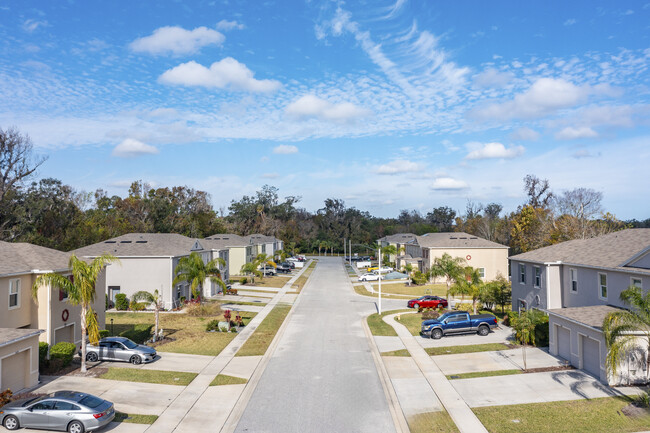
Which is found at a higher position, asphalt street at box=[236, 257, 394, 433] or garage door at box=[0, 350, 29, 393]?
garage door at box=[0, 350, 29, 393]

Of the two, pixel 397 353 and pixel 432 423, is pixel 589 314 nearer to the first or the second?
pixel 397 353

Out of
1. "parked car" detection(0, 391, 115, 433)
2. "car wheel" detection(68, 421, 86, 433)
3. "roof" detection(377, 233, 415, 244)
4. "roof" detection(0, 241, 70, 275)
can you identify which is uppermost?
"roof" detection(377, 233, 415, 244)

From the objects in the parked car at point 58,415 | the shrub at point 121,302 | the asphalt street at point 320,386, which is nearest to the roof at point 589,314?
the asphalt street at point 320,386

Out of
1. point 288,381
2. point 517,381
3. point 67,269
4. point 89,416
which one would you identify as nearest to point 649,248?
point 517,381

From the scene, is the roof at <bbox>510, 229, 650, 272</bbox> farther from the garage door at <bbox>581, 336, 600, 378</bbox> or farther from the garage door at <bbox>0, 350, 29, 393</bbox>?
the garage door at <bbox>0, 350, 29, 393</bbox>

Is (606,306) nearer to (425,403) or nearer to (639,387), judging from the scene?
(639,387)

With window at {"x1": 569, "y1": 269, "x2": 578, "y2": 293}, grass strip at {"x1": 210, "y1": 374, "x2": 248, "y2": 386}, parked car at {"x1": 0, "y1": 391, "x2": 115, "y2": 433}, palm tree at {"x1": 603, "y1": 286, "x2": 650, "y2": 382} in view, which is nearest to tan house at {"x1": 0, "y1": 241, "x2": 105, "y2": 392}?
parked car at {"x1": 0, "y1": 391, "x2": 115, "y2": 433}

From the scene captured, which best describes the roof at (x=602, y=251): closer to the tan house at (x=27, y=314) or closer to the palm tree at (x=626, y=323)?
the palm tree at (x=626, y=323)

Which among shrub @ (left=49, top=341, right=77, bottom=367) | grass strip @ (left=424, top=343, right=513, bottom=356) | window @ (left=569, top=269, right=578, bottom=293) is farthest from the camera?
window @ (left=569, top=269, right=578, bottom=293)
